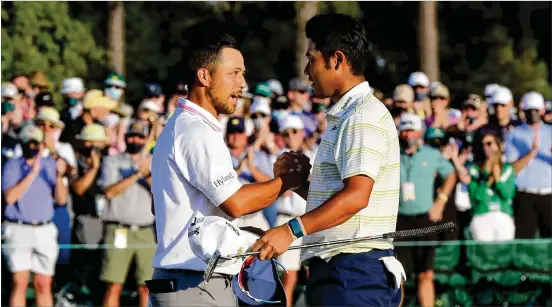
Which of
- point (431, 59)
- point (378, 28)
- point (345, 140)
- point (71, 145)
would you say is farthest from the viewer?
point (378, 28)

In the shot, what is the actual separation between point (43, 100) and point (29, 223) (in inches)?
74.3

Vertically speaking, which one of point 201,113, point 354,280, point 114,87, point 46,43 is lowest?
point 354,280

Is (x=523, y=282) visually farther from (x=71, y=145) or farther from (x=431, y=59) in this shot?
(x=431, y=59)

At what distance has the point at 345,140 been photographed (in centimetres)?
575

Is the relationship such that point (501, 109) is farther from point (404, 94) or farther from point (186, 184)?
point (186, 184)

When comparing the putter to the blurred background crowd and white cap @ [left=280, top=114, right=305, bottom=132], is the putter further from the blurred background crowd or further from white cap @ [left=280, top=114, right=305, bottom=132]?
white cap @ [left=280, top=114, right=305, bottom=132]

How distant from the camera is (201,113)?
605cm

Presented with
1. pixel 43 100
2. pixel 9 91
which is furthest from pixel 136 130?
pixel 9 91

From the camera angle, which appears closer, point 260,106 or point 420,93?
point 260,106

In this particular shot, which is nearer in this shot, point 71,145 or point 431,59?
point 71,145

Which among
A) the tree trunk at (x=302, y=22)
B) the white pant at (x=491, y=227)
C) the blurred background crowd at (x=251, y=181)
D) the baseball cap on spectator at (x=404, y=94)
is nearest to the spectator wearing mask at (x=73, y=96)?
the blurred background crowd at (x=251, y=181)

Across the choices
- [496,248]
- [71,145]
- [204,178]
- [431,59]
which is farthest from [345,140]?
[431,59]

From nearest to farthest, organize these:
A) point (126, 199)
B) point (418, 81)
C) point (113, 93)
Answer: point (126, 199) → point (113, 93) → point (418, 81)

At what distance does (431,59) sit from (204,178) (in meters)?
17.0
